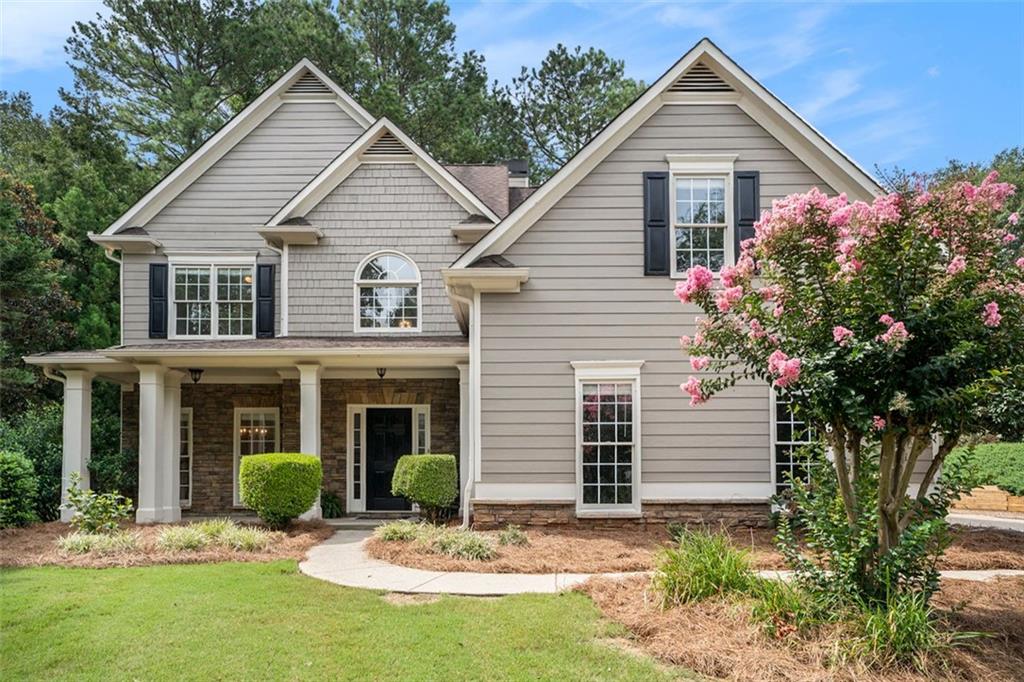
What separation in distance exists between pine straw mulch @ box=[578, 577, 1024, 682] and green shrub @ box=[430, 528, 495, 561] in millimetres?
2332

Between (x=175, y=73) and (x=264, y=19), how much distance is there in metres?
3.54

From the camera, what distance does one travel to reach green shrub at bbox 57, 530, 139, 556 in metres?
9.45

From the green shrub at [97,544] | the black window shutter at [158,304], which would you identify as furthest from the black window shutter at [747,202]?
the black window shutter at [158,304]

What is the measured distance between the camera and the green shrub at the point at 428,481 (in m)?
11.5

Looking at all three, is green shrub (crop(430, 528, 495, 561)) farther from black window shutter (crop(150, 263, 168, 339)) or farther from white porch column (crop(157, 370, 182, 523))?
black window shutter (crop(150, 263, 168, 339))

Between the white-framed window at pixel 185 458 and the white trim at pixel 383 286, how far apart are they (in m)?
3.92

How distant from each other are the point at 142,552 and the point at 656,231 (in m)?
7.90

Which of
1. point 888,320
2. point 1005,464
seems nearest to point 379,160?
point 888,320

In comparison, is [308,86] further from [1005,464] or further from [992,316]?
[1005,464]

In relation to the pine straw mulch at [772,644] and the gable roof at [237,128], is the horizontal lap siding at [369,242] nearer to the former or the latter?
the gable roof at [237,128]

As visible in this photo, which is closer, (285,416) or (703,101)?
(703,101)

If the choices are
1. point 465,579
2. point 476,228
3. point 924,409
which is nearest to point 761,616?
point 924,409

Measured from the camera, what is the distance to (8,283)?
1628 cm

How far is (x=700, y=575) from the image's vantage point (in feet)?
20.4
